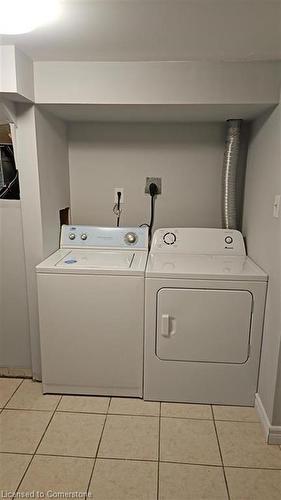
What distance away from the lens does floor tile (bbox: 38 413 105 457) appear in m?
1.65

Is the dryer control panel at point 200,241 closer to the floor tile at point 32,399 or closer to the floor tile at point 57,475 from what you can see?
the floor tile at point 32,399

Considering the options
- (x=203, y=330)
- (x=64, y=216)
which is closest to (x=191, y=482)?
(x=203, y=330)

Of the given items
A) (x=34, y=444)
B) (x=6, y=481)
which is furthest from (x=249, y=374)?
(x=6, y=481)

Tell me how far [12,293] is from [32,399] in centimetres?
68

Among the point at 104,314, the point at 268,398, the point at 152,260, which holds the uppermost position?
the point at 152,260

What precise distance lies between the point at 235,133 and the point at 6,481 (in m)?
2.33

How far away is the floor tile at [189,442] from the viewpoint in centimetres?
162

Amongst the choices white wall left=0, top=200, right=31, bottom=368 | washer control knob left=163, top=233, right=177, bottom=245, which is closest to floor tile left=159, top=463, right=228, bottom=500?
white wall left=0, top=200, right=31, bottom=368

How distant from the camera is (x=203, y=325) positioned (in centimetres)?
188

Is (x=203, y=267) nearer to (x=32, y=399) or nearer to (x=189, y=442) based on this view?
(x=189, y=442)

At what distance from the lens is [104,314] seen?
192cm

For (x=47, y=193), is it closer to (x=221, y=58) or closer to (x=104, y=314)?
(x=104, y=314)

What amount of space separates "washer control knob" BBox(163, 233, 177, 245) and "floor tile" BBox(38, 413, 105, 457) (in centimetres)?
117

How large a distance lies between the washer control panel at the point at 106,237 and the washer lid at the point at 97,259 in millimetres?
63
